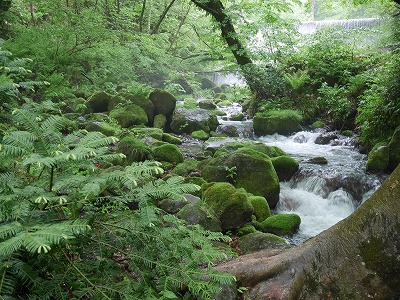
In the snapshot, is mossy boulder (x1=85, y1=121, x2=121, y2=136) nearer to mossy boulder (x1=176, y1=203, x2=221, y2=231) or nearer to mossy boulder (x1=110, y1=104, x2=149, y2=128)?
mossy boulder (x1=110, y1=104, x2=149, y2=128)

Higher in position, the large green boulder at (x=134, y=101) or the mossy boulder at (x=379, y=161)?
the mossy boulder at (x=379, y=161)

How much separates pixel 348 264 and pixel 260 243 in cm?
224

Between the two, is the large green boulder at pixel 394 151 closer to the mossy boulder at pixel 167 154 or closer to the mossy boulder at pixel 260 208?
the mossy boulder at pixel 260 208

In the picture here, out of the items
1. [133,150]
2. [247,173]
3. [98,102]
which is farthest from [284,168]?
[98,102]

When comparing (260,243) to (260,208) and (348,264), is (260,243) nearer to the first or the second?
(260,208)

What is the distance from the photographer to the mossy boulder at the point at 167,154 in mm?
8273

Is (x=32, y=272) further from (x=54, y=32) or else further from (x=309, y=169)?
(x=309, y=169)

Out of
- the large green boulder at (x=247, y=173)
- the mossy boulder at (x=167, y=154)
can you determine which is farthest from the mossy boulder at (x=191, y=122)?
the large green boulder at (x=247, y=173)

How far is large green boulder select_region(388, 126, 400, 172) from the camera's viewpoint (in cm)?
783

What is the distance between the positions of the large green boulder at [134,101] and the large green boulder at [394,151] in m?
7.99

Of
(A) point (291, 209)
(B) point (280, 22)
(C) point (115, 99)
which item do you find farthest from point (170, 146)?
(B) point (280, 22)

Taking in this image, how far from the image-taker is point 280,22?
13.7 m

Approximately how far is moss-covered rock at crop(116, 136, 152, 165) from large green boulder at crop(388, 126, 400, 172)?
5.97m

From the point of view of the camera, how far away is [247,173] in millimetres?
7137
